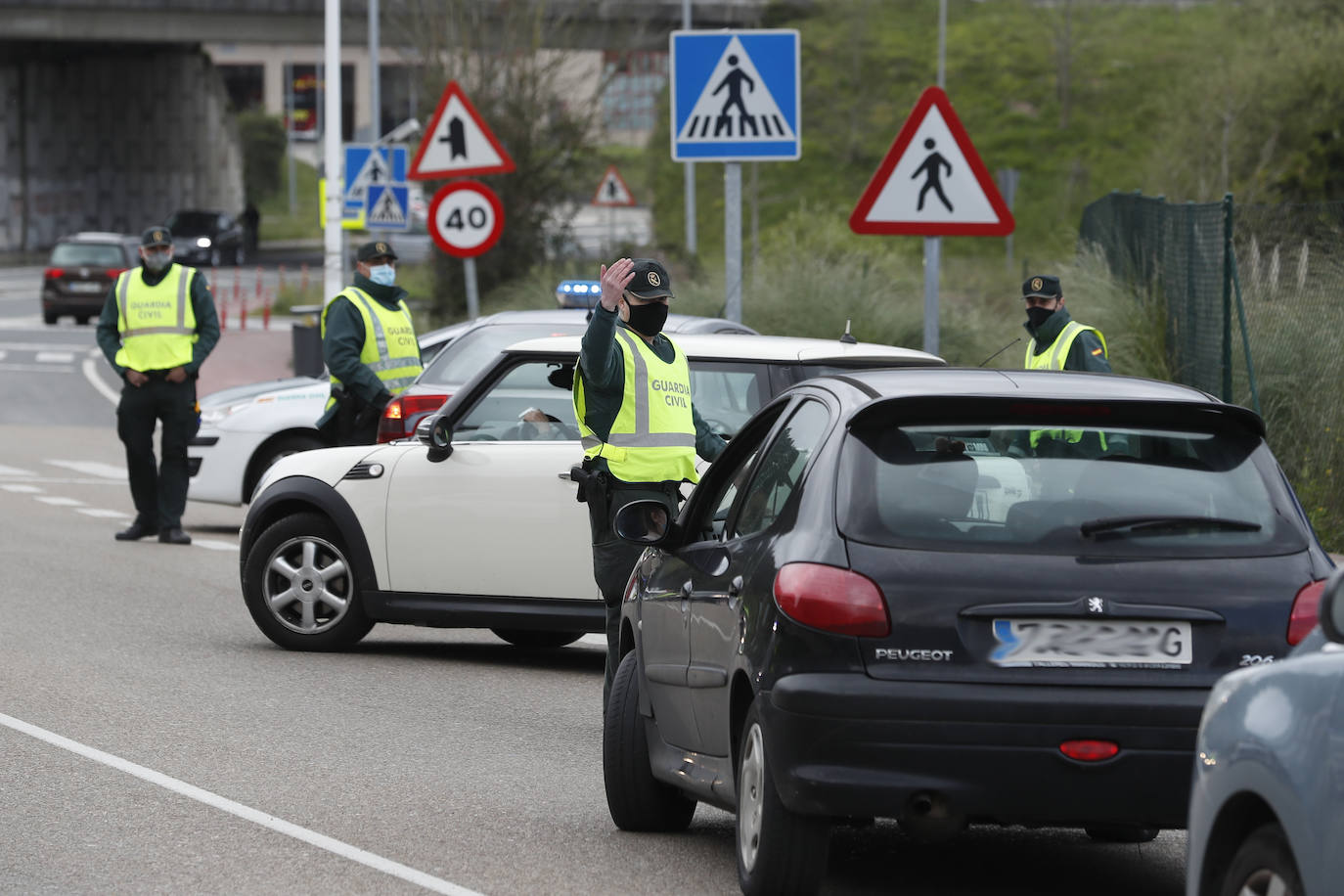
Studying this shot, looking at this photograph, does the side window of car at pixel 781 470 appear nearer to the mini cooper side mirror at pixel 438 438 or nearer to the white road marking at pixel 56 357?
the mini cooper side mirror at pixel 438 438

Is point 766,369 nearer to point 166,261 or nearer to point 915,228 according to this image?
point 915,228

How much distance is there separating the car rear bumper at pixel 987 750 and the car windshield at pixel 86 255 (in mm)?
40894

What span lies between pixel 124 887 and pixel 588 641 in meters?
5.97

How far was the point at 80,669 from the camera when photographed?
9828 mm

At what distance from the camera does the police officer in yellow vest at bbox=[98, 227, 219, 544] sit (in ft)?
47.9

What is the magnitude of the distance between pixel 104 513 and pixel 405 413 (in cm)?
544

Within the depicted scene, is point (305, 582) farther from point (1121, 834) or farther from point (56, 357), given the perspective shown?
point (56, 357)

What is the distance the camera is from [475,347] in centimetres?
1291

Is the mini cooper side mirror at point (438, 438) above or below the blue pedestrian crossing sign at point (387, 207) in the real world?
below

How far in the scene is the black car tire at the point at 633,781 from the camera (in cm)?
679

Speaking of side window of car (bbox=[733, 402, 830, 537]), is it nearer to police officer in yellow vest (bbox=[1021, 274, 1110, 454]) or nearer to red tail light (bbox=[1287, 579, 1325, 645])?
red tail light (bbox=[1287, 579, 1325, 645])

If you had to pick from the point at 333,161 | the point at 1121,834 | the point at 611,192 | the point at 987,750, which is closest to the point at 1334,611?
the point at 987,750

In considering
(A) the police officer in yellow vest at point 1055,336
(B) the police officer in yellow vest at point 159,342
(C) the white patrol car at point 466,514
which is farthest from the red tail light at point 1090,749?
(B) the police officer in yellow vest at point 159,342

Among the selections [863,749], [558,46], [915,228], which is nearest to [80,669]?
[915,228]
